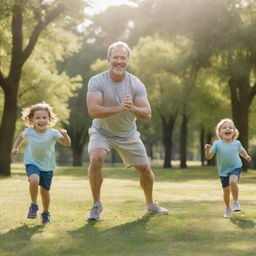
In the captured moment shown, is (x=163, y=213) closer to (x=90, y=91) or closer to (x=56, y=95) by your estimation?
(x=90, y=91)

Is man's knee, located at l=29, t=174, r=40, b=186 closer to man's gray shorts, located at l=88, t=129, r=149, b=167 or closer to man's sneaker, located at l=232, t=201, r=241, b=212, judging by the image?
man's gray shorts, located at l=88, t=129, r=149, b=167

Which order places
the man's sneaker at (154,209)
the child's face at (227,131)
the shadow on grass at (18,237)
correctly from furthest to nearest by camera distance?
the child's face at (227,131), the man's sneaker at (154,209), the shadow on grass at (18,237)

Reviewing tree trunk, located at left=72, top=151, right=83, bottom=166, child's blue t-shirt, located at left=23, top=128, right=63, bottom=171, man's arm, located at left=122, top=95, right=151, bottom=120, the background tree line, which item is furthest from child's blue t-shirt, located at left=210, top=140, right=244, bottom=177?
tree trunk, located at left=72, top=151, right=83, bottom=166

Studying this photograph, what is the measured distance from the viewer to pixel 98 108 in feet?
25.9

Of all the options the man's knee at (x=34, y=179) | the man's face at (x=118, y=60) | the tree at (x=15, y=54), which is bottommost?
the man's knee at (x=34, y=179)

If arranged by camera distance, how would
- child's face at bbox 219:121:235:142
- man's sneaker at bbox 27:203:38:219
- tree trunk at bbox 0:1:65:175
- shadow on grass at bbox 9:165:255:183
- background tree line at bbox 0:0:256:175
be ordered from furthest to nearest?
shadow on grass at bbox 9:165:255:183
background tree line at bbox 0:0:256:175
tree trunk at bbox 0:1:65:175
child's face at bbox 219:121:235:142
man's sneaker at bbox 27:203:38:219

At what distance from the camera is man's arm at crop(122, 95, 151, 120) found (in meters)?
7.76

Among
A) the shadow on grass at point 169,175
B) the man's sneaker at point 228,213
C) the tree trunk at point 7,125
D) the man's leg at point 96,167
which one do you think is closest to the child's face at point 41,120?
the man's leg at point 96,167

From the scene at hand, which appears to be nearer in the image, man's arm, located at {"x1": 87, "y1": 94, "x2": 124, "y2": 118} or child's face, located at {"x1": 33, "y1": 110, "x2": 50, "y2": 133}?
man's arm, located at {"x1": 87, "y1": 94, "x2": 124, "y2": 118}

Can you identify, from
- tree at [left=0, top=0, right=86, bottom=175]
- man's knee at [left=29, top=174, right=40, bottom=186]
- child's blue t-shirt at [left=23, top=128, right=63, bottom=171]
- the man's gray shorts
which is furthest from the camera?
tree at [left=0, top=0, right=86, bottom=175]

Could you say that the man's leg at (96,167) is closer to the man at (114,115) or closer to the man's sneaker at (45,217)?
the man at (114,115)

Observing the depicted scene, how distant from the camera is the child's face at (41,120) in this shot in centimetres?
818

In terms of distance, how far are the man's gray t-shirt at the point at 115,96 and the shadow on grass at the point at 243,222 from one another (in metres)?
2.00

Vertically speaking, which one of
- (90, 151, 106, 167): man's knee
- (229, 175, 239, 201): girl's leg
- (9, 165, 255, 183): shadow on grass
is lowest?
(9, 165, 255, 183): shadow on grass
